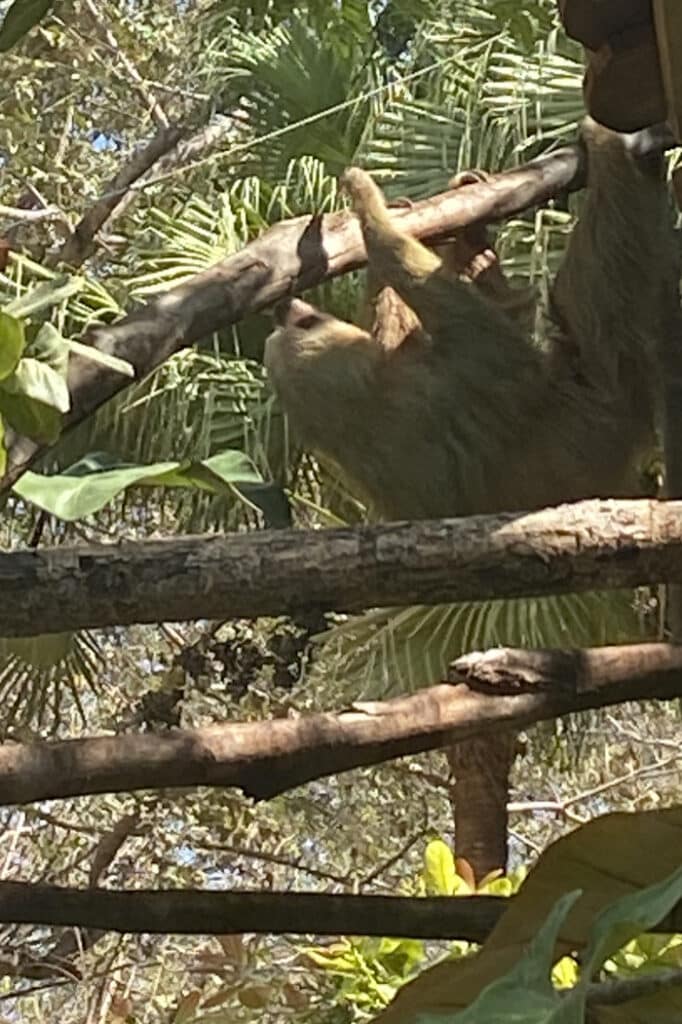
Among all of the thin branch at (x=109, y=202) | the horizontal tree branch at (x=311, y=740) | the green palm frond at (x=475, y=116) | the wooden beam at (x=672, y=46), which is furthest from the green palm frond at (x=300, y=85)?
the wooden beam at (x=672, y=46)

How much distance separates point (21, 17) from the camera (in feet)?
3.38

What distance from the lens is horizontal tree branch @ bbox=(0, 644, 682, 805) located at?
3.12 feet

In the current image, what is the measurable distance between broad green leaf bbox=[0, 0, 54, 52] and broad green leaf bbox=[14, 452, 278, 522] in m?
0.31

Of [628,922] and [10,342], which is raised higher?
[10,342]

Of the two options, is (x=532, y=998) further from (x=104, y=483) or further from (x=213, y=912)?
(x=104, y=483)

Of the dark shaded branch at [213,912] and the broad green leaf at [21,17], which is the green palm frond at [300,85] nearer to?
the broad green leaf at [21,17]

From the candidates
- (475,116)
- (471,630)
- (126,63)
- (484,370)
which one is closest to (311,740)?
(484,370)

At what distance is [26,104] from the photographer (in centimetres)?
593

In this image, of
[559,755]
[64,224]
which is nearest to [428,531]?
[559,755]

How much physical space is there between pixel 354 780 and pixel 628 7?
4571 millimetres

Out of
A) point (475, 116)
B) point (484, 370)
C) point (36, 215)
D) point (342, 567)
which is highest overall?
point (36, 215)

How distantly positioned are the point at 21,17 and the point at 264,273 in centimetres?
61

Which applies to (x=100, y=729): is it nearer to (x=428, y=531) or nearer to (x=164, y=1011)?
(x=164, y=1011)

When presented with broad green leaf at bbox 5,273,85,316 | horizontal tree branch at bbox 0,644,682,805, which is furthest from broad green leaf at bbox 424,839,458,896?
broad green leaf at bbox 5,273,85,316
